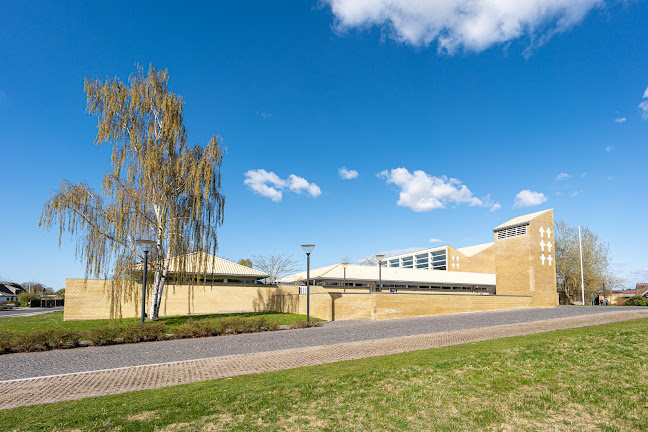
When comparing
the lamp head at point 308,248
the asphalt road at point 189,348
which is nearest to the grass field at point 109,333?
the asphalt road at point 189,348

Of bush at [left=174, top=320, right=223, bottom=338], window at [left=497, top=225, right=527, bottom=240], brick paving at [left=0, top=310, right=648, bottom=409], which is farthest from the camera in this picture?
window at [left=497, top=225, right=527, bottom=240]

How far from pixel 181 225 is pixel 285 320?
7.80 metres

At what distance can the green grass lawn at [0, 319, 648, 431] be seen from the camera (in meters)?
5.36

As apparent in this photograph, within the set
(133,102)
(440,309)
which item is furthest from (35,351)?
(440,309)

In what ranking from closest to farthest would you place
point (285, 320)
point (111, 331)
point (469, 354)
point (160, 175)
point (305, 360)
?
point (469, 354), point (305, 360), point (111, 331), point (160, 175), point (285, 320)

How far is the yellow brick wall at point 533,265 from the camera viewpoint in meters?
30.3

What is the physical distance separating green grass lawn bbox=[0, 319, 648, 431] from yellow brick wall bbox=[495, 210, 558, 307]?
23.8m

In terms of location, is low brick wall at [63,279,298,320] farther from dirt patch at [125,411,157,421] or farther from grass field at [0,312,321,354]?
dirt patch at [125,411,157,421]

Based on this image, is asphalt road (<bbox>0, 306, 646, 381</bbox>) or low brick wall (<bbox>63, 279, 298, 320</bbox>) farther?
low brick wall (<bbox>63, 279, 298, 320</bbox>)

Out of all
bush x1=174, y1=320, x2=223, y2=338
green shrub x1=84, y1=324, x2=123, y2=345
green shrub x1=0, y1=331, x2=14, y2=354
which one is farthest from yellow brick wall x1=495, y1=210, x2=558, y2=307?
green shrub x1=0, y1=331, x2=14, y2=354

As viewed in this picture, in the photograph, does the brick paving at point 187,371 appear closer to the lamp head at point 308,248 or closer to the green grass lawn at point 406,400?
the green grass lawn at point 406,400

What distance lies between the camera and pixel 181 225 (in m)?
20.5

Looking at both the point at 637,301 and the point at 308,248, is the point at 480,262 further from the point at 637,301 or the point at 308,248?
the point at 308,248

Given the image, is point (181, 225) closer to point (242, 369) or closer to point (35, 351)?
point (35, 351)
